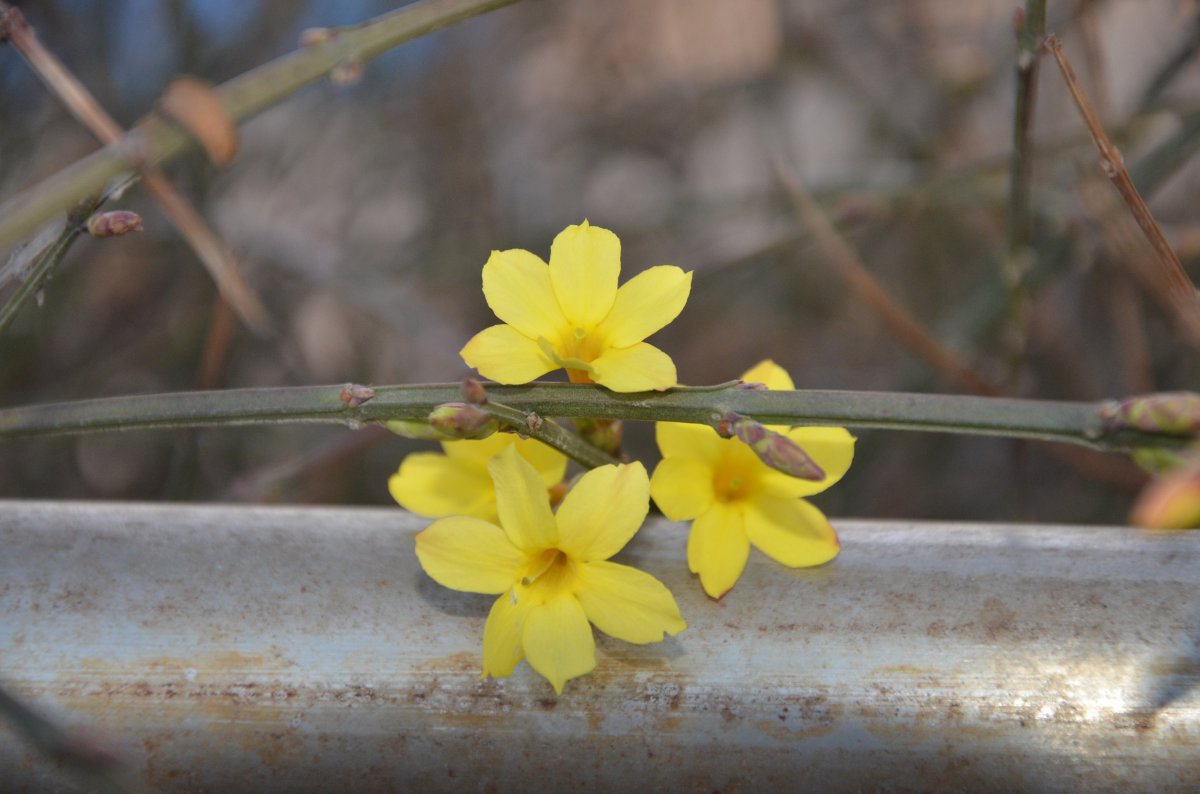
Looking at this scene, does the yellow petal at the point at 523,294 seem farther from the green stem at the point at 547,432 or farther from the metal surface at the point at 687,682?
the metal surface at the point at 687,682

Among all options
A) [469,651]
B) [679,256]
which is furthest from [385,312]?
[469,651]

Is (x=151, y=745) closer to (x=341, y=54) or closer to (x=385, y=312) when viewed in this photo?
(x=341, y=54)

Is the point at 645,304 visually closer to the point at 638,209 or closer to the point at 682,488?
the point at 682,488

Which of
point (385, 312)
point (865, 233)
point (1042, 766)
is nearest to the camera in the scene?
point (1042, 766)

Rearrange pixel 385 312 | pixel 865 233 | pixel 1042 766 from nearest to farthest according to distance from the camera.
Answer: pixel 1042 766 → pixel 385 312 → pixel 865 233

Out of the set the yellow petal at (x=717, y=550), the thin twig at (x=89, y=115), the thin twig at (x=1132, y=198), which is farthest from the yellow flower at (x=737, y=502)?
the thin twig at (x=89, y=115)

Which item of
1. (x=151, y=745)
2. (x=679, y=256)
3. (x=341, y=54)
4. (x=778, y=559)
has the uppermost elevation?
(x=679, y=256)

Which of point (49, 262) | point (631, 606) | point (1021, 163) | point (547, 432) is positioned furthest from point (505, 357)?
point (1021, 163)
